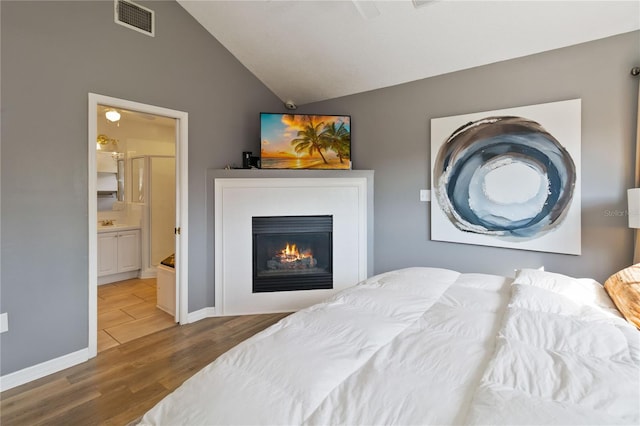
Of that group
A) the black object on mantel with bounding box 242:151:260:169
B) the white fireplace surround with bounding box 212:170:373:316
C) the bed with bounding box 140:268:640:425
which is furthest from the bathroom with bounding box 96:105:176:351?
the bed with bounding box 140:268:640:425

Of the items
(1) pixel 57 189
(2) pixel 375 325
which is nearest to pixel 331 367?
(2) pixel 375 325

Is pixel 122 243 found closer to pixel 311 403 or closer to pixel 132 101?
pixel 132 101

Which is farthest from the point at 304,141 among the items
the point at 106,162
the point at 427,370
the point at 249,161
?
the point at 106,162

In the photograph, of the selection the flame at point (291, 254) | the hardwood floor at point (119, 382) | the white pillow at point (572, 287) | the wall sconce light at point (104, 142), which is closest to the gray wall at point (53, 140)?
the hardwood floor at point (119, 382)

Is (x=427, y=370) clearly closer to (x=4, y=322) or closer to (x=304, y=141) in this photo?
(x=4, y=322)

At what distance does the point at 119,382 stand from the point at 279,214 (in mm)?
1926

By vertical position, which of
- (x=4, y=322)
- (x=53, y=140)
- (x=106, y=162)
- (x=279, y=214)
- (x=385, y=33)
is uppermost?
(x=385, y=33)

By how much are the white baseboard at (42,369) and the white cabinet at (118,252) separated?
2.26m

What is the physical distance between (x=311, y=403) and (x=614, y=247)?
9.25ft

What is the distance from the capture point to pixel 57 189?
7.43 feet

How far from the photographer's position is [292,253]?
3490 mm

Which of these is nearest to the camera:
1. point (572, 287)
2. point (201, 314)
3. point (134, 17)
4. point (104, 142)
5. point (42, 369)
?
point (572, 287)

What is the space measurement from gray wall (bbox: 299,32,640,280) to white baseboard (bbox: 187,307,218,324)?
189 cm

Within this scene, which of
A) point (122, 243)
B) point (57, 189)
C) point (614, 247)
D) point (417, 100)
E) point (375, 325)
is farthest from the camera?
point (122, 243)
